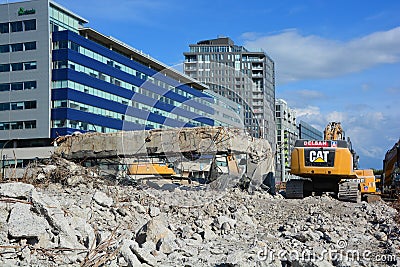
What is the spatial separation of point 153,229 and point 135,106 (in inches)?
1837

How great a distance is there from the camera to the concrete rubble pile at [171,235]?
21.6ft

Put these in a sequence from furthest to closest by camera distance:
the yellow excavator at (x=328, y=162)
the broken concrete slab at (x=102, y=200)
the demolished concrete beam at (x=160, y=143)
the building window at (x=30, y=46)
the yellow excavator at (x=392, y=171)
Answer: the building window at (x=30, y=46), the yellow excavator at (x=392, y=171), the yellow excavator at (x=328, y=162), the demolished concrete beam at (x=160, y=143), the broken concrete slab at (x=102, y=200)

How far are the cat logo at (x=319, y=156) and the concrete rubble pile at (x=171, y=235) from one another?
13.2 ft

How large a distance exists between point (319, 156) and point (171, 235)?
32.6 feet

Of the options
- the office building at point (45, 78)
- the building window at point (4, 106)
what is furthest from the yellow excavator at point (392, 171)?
the building window at point (4, 106)

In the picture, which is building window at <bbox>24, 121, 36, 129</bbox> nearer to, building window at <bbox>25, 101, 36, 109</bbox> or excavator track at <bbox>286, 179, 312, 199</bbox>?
building window at <bbox>25, 101, 36, 109</bbox>

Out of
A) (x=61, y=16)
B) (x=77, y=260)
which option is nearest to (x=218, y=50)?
(x=61, y=16)

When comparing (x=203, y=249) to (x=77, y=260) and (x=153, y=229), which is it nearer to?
(x=153, y=229)

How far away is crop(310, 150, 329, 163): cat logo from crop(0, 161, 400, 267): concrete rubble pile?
159 inches

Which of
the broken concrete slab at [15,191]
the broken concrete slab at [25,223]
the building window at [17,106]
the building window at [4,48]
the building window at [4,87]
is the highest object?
the building window at [4,48]

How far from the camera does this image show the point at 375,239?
8891 millimetres

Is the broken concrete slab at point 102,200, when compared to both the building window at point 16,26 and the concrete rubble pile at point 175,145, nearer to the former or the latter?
the concrete rubble pile at point 175,145

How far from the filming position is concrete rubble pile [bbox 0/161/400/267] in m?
6.59

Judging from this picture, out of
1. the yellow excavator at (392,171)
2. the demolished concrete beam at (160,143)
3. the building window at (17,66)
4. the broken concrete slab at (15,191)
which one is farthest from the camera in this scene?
the building window at (17,66)
